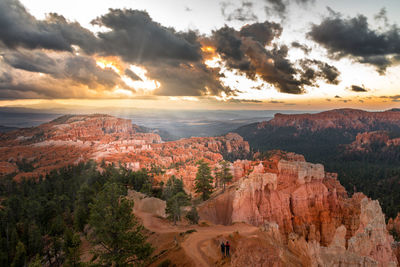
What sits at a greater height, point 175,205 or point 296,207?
point 175,205

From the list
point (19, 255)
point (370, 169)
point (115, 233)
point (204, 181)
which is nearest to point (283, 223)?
point (204, 181)

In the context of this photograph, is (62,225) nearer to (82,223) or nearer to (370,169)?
(82,223)

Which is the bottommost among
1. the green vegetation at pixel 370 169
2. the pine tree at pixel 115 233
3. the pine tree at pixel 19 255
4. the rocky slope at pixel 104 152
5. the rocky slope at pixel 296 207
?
the green vegetation at pixel 370 169

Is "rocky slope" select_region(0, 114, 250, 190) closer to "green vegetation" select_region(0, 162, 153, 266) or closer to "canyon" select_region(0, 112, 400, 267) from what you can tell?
"canyon" select_region(0, 112, 400, 267)

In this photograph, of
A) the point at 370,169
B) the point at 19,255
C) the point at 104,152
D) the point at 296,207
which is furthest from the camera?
the point at 370,169

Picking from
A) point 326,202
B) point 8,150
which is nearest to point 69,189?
point 326,202

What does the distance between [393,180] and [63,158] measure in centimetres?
14375

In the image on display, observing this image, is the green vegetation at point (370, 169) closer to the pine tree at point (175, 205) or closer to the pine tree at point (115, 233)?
the pine tree at point (175, 205)

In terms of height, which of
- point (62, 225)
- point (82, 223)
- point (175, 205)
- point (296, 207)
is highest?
point (175, 205)

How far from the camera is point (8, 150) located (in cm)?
12169

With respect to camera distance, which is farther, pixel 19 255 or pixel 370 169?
pixel 370 169

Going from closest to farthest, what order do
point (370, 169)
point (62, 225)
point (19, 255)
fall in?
point (19, 255) < point (62, 225) < point (370, 169)

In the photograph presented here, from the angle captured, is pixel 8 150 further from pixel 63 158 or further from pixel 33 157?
pixel 63 158

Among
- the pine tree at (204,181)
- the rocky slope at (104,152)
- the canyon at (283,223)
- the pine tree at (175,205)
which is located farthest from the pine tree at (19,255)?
the rocky slope at (104,152)
